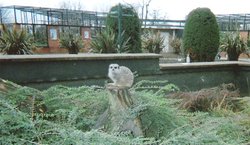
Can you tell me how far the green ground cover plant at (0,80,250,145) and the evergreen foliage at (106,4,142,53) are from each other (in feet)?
8.90

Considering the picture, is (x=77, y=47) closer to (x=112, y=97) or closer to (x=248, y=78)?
(x=248, y=78)

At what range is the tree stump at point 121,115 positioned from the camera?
1910 millimetres

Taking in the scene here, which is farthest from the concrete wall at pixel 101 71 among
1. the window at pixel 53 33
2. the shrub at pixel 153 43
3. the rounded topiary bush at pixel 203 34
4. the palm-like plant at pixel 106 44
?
the window at pixel 53 33

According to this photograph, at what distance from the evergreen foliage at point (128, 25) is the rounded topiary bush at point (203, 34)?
1.01 meters

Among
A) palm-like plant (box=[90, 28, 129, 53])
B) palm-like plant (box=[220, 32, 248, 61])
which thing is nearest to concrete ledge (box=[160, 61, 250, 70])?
palm-like plant (box=[90, 28, 129, 53])

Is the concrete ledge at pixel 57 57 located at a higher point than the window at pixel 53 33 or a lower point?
lower

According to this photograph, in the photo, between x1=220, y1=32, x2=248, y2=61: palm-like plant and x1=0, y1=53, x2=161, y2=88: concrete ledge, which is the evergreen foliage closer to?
x1=0, y1=53, x2=161, y2=88: concrete ledge

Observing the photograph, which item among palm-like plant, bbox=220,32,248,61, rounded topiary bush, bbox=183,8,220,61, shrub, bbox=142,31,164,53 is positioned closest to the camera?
rounded topiary bush, bbox=183,8,220,61

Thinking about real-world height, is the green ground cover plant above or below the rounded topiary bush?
below

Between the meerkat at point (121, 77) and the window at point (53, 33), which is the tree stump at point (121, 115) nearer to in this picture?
the meerkat at point (121, 77)

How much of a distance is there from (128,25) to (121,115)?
3554mm

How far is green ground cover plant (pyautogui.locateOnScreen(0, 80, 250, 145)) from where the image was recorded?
1577mm

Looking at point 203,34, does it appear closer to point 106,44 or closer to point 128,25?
point 128,25

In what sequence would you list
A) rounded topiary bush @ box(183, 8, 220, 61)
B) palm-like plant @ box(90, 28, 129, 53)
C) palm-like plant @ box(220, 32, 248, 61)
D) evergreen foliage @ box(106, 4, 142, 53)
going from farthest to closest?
palm-like plant @ box(220, 32, 248, 61)
rounded topiary bush @ box(183, 8, 220, 61)
evergreen foliage @ box(106, 4, 142, 53)
palm-like plant @ box(90, 28, 129, 53)
